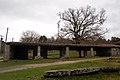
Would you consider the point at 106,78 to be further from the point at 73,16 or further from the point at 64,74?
the point at 73,16

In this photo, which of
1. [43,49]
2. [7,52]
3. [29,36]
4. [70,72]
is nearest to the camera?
[70,72]

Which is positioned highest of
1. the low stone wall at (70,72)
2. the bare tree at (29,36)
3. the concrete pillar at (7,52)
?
the bare tree at (29,36)

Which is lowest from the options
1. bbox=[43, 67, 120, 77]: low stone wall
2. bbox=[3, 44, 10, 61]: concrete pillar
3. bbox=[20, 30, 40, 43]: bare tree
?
bbox=[43, 67, 120, 77]: low stone wall

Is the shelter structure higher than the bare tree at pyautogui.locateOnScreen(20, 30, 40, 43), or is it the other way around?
the bare tree at pyautogui.locateOnScreen(20, 30, 40, 43)

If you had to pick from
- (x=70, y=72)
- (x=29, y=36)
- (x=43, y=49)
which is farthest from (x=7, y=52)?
(x=29, y=36)

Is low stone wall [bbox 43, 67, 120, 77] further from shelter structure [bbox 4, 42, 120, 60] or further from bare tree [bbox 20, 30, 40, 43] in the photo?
bare tree [bbox 20, 30, 40, 43]

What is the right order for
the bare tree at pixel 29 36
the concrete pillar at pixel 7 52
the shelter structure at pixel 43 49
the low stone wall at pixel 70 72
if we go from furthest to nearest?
the bare tree at pixel 29 36
the shelter structure at pixel 43 49
the concrete pillar at pixel 7 52
the low stone wall at pixel 70 72

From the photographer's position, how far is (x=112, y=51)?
48.1 metres

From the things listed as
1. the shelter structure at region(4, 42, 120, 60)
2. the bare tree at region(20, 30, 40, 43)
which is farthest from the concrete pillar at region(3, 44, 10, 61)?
the bare tree at region(20, 30, 40, 43)

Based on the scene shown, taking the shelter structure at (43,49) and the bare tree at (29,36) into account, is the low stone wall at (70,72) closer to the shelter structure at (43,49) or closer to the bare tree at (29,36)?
the shelter structure at (43,49)

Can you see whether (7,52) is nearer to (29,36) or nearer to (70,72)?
(70,72)

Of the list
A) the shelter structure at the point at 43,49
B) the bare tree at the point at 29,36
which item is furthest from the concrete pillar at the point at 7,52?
the bare tree at the point at 29,36

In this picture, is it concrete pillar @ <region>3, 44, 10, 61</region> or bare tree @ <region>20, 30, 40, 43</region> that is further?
bare tree @ <region>20, 30, 40, 43</region>

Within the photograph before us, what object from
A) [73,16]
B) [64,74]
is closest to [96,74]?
[64,74]
